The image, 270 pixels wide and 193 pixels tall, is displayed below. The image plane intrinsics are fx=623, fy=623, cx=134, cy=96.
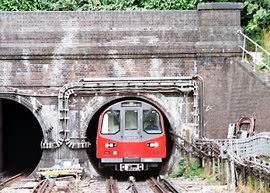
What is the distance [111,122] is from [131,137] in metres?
0.85

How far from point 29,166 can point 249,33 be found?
433 inches

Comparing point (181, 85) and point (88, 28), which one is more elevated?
point (88, 28)

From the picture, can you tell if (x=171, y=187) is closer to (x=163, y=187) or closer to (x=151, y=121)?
(x=163, y=187)

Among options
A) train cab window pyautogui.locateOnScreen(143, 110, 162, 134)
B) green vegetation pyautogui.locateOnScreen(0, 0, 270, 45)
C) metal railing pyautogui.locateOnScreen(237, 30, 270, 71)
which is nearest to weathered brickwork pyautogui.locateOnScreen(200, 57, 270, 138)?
metal railing pyautogui.locateOnScreen(237, 30, 270, 71)

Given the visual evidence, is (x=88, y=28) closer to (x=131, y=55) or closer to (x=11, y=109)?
(x=131, y=55)

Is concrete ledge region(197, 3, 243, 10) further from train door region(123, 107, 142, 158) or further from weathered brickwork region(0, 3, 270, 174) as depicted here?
train door region(123, 107, 142, 158)

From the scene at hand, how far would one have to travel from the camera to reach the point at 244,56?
779 inches

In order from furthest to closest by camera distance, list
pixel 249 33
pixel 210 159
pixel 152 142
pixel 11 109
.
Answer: pixel 11 109 → pixel 249 33 → pixel 152 142 → pixel 210 159

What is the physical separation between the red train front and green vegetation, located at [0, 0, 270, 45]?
4653mm

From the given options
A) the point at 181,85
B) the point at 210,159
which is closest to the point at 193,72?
the point at 181,85

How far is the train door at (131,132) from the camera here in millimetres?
19016

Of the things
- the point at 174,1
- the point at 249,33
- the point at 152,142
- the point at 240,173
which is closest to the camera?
the point at 240,173

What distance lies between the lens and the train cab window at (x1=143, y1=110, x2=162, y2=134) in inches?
771

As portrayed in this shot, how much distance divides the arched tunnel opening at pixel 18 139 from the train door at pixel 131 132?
6.85 meters
